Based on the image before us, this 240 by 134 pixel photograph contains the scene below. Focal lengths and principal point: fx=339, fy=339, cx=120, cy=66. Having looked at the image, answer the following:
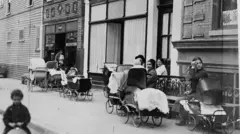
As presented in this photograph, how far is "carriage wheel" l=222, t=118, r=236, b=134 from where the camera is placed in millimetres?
4464

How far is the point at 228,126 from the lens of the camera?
4.55 m

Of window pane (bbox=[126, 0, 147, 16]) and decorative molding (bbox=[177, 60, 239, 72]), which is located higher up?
window pane (bbox=[126, 0, 147, 16])

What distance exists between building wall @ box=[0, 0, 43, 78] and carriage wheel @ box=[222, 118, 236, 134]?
294 centimetres

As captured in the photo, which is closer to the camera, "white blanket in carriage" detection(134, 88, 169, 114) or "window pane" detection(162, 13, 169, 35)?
"white blanket in carriage" detection(134, 88, 169, 114)

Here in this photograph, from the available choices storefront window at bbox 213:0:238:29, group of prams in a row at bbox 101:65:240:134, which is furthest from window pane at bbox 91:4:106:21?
storefront window at bbox 213:0:238:29

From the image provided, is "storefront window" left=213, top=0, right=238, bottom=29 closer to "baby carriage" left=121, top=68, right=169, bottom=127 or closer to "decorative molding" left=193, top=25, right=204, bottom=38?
"decorative molding" left=193, top=25, right=204, bottom=38

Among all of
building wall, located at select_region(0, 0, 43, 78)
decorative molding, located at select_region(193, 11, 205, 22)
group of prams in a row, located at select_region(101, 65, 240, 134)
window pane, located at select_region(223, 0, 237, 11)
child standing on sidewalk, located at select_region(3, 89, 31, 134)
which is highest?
decorative molding, located at select_region(193, 11, 205, 22)

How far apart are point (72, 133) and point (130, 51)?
724 cm

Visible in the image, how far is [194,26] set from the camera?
264 inches

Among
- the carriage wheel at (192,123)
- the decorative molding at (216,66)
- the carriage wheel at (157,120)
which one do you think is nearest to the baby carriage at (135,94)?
the carriage wheel at (157,120)

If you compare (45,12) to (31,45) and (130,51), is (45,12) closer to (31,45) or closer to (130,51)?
(31,45)

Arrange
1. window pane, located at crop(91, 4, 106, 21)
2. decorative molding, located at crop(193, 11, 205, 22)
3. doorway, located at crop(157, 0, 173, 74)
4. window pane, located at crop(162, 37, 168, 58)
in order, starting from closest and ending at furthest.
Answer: decorative molding, located at crop(193, 11, 205, 22)
doorway, located at crop(157, 0, 173, 74)
window pane, located at crop(162, 37, 168, 58)
window pane, located at crop(91, 4, 106, 21)

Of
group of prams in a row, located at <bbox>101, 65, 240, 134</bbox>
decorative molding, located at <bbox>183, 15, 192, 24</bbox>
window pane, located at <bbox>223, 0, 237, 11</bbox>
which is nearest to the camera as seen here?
window pane, located at <bbox>223, 0, 237, 11</bbox>

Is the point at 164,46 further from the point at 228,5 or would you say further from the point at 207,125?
the point at 228,5
